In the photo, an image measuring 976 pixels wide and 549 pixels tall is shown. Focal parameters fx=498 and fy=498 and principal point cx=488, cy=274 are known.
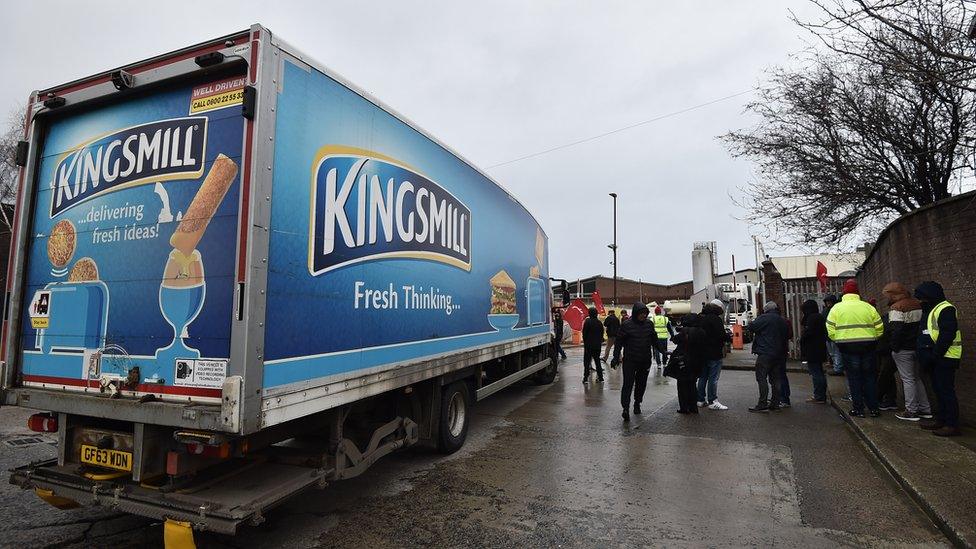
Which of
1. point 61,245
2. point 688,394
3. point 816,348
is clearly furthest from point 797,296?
point 61,245

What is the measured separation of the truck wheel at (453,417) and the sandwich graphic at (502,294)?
4.15 ft

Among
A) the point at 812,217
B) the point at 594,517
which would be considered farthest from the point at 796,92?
the point at 594,517

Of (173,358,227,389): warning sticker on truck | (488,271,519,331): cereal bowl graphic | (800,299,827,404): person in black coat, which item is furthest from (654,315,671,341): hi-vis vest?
(173,358,227,389): warning sticker on truck

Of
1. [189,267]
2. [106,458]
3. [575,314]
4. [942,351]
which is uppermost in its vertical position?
[189,267]

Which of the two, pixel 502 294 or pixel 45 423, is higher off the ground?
pixel 502 294

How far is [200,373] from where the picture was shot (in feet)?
10.1

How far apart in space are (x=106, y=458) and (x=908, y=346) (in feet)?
27.8

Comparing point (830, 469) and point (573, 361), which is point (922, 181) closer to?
point (830, 469)

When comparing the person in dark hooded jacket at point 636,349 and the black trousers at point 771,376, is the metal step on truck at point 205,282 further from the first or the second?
the black trousers at point 771,376

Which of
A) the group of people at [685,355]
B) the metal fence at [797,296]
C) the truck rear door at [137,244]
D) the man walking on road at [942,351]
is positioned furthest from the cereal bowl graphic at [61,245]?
the metal fence at [797,296]

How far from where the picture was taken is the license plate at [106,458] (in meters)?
3.19

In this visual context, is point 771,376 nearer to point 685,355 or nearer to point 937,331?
point 685,355

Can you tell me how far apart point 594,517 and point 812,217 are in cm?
960

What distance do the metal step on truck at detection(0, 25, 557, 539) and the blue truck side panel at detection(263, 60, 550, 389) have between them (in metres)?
0.02
